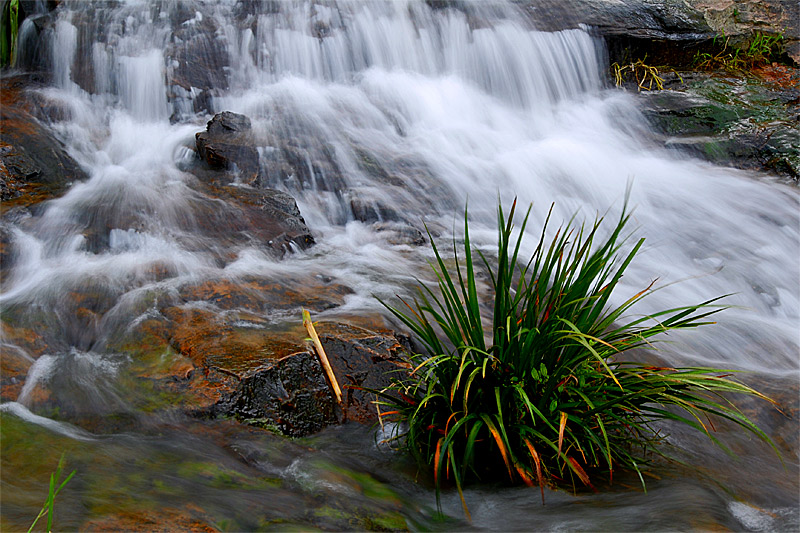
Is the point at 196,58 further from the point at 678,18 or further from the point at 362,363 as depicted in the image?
the point at 678,18

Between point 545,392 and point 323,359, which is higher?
point 545,392

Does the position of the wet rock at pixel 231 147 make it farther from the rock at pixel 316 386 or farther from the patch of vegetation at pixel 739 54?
the patch of vegetation at pixel 739 54

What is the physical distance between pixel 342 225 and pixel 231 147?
Result: 5.00 feet

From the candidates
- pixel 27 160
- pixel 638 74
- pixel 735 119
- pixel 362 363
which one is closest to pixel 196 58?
pixel 27 160

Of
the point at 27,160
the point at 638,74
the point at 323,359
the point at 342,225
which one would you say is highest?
the point at 638,74

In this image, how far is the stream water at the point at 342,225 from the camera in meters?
2.35

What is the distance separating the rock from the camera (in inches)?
116

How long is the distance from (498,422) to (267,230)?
3275mm

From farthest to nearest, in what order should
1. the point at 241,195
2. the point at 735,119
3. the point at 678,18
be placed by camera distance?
the point at 678,18, the point at 735,119, the point at 241,195

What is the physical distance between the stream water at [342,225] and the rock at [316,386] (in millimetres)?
124

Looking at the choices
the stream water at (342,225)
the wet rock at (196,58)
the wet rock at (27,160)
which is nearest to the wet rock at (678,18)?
the stream water at (342,225)

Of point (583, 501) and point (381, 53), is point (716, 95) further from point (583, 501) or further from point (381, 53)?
point (583, 501)

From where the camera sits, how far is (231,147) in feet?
20.8

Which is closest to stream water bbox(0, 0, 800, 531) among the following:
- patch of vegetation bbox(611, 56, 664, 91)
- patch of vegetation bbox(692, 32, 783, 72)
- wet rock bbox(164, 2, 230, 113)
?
wet rock bbox(164, 2, 230, 113)
